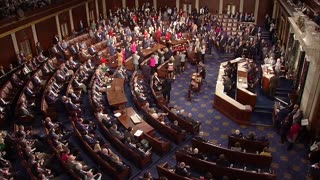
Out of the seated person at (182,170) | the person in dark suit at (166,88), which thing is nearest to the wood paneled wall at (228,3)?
the person in dark suit at (166,88)

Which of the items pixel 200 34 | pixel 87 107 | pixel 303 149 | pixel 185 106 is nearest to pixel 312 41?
pixel 303 149

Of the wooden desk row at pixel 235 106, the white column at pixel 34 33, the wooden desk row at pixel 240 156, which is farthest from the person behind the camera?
the white column at pixel 34 33

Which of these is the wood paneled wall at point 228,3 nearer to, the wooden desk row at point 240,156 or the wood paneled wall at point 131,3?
the wood paneled wall at point 131,3

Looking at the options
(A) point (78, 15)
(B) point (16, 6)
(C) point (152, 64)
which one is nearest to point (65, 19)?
(A) point (78, 15)

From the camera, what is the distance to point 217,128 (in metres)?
12.4

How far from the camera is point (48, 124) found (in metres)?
11.0

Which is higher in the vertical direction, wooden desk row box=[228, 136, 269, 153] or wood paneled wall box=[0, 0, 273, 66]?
wood paneled wall box=[0, 0, 273, 66]

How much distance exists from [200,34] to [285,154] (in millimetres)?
11285

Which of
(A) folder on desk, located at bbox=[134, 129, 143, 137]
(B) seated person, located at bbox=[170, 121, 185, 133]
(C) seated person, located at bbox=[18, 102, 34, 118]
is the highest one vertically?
(C) seated person, located at bbox=[18, 102, 34, 118]

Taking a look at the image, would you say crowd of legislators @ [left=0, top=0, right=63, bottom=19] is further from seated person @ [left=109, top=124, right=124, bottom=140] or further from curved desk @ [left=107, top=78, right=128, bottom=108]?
seated person @ [left=109, top=124, right=124, bottom=140]

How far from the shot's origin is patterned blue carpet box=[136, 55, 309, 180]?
10.2 m

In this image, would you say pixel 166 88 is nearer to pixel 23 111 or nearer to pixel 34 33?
pixel 23 111

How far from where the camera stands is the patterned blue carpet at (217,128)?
10.2m

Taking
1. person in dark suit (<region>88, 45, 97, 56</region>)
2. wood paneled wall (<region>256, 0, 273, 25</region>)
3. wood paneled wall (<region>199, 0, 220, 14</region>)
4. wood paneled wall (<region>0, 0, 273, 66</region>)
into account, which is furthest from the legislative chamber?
wood paneled wall (<region>199, 0, 220, 14</region>)
